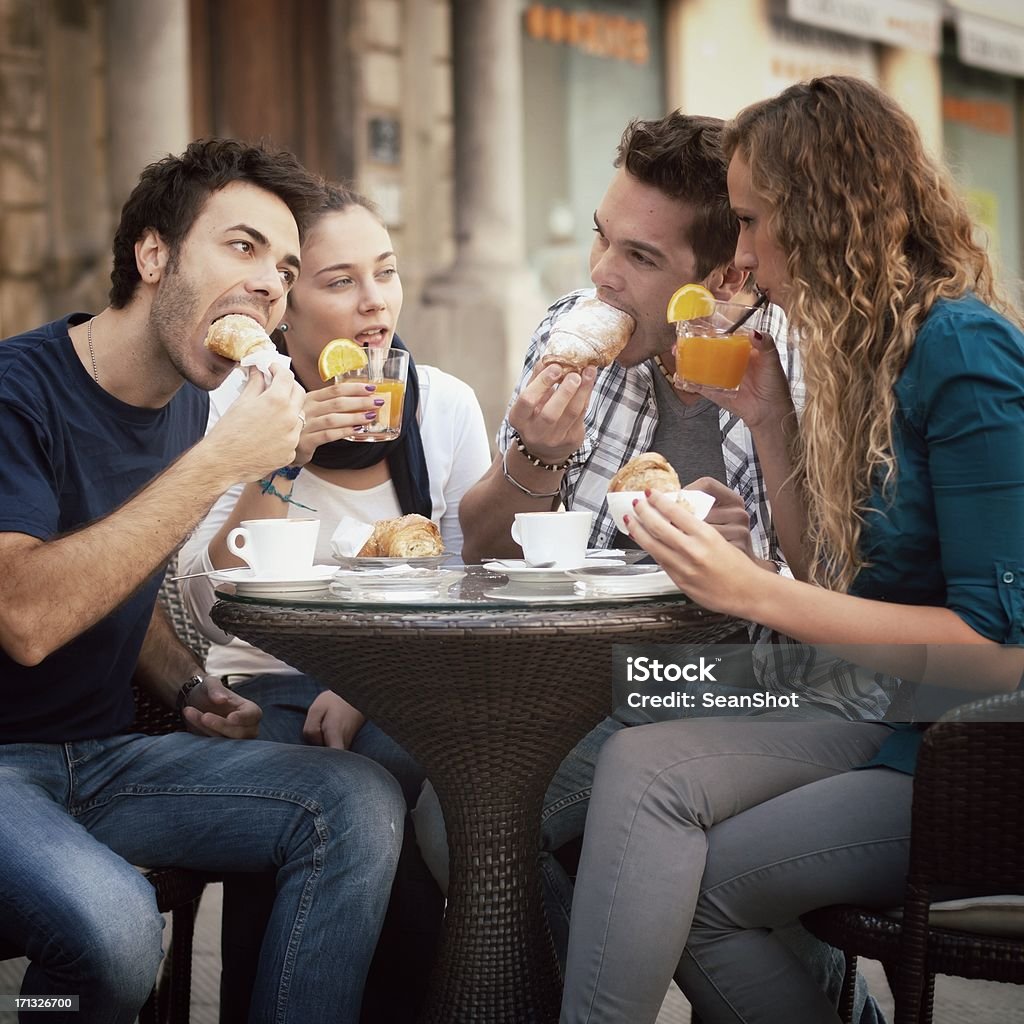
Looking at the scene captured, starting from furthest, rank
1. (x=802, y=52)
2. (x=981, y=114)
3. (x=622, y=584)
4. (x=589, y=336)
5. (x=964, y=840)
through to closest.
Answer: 1. (x=981, y=114)
2. (x=802, y=52)
3. (x=589, y=336)
4. (x=622, y=584)
5. (x=964, y=840)

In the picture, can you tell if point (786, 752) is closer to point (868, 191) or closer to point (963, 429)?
point (963, 429)

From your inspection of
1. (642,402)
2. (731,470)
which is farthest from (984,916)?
(642,402)

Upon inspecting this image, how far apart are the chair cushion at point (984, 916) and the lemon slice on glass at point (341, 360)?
5.14 ft

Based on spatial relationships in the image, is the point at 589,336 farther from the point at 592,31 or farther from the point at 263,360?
the point at 592,31

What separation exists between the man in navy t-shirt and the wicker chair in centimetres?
91

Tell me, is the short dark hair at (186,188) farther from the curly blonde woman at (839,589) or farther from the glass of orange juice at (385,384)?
the curly blonde woman at (839,589)

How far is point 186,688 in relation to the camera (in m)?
2.86

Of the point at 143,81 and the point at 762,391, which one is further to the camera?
the point at 143,81

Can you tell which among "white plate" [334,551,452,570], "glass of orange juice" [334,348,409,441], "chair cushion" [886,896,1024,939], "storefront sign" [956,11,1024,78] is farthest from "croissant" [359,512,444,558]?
"storefront sign" [956,11,1024,78]

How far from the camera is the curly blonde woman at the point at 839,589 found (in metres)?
2.11

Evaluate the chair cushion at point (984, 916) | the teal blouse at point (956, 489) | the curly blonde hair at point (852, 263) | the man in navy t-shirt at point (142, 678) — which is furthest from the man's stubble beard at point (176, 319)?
the chair cushion at point (984, 916)

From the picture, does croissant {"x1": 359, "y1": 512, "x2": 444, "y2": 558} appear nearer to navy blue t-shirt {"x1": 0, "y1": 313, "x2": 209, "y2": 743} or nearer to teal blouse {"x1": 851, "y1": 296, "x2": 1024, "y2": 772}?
navy blue t-shirt {"x1": 0, "y1": 313, "x2": 209, "y2": 743}

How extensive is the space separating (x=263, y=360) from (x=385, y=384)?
319mm

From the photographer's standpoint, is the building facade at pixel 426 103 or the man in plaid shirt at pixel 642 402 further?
the building facade at pixel 426 103
